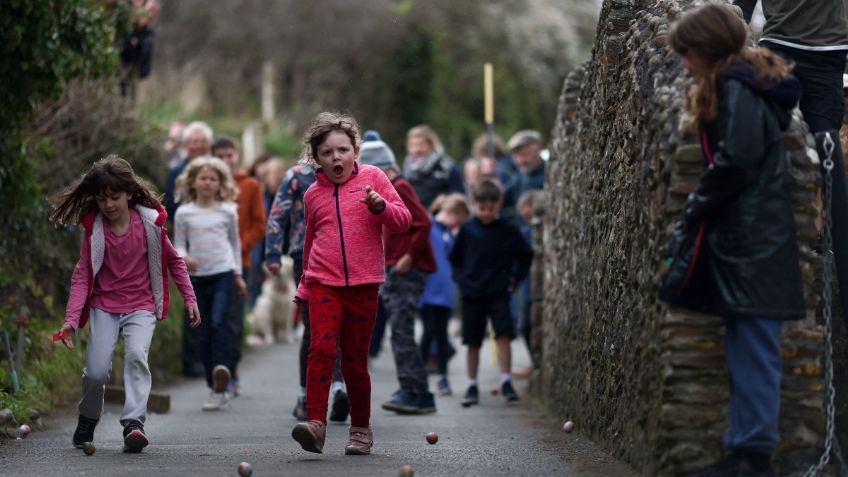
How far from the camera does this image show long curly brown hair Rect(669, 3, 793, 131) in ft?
20.7

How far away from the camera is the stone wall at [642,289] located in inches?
255

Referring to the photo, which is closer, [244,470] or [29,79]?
[244,470]

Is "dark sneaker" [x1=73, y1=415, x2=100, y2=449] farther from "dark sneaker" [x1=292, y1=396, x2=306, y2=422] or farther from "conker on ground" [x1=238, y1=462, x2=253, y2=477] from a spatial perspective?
"dark sneaker" [x1=292, y1=396, x2=306, y2=422]

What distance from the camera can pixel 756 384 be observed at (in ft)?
20.3

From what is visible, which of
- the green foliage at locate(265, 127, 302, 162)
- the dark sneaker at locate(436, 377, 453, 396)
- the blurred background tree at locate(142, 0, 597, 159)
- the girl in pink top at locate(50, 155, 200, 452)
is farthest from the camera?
the blurred background tree at locate(142, 0, 597, 159)

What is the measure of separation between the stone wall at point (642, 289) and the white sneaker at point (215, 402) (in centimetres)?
261

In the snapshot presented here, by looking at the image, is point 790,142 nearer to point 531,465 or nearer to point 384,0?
point 531,465

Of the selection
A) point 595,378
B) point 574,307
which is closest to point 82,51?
point 574,307

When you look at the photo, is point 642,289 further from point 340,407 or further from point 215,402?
point 215,402

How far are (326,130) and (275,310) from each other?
10.9 metres

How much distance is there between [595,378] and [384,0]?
26.4 m

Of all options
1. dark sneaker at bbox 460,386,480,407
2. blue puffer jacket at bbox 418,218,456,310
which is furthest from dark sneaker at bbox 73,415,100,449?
blue puffer jacket at bbox 418,218,456,310

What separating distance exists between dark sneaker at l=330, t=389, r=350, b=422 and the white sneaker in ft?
4.31

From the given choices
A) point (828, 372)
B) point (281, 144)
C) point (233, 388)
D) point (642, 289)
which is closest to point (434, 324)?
point (233, 388)
